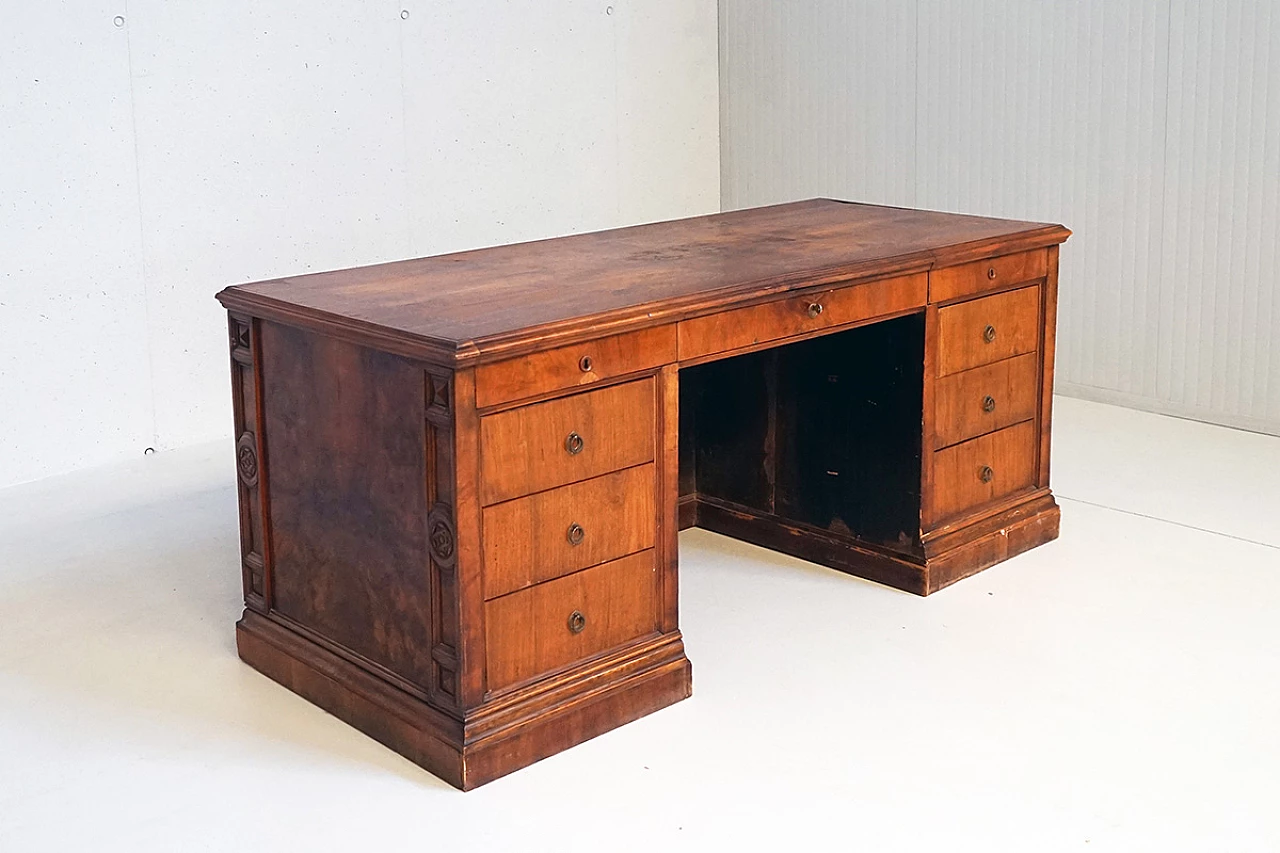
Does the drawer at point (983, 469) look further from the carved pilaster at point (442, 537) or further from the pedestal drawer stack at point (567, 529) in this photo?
the carved pilaster at point (442, 537)

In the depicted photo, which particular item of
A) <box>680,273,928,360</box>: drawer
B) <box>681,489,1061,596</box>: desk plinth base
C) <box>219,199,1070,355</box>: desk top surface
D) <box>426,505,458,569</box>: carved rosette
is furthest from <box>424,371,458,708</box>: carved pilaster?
<box>681,489,1061,596</box>: desk plinth base

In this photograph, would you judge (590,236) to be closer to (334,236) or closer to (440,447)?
(440,447)

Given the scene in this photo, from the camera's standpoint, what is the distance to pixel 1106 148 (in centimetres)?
453

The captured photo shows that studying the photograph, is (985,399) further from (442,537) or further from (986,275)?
(442,537)

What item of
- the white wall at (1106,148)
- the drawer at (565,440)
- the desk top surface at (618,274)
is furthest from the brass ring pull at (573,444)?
the white wall at (1106,148)

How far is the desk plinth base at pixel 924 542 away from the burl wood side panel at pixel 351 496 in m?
1.15

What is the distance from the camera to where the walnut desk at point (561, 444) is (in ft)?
7.80

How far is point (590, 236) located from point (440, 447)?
1.07 metres

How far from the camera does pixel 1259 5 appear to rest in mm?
4098

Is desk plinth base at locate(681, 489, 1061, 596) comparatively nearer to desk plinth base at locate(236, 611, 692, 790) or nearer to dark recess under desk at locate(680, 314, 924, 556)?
dark recess under desk at locate(680, 314, 924, 556)

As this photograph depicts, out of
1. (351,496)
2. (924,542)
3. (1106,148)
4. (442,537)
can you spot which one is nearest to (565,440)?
(442,537)

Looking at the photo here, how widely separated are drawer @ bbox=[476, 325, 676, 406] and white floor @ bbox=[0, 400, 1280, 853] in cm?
61

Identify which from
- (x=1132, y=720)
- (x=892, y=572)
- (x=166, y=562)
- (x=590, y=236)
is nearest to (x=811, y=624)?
(x=892, y=572)

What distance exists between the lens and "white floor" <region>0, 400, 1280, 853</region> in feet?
7.38
